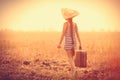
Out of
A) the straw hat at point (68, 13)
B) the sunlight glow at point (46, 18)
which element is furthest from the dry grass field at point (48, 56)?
the straw hat at point (68, 13)

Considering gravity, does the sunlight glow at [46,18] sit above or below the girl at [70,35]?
above

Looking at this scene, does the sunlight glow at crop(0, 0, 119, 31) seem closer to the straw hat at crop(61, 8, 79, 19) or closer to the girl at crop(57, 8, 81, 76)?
the straw hat at crop(61, 8, 79, 19)

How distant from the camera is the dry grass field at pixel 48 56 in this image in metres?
7.18

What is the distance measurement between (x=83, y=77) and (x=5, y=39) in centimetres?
154

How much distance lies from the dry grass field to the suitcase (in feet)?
0.41

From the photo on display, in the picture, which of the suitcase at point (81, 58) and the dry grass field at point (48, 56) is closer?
the suitcase at point (81, 58)

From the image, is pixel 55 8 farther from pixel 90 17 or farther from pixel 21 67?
pixel 21 67

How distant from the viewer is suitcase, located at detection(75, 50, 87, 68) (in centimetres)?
700

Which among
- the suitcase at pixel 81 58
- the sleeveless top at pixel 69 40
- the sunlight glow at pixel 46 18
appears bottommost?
the suitcase at pixel 81 58

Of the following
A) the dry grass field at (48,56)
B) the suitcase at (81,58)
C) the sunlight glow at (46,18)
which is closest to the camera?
the suitcase at (81,58)

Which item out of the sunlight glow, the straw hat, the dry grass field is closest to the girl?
the straw hat

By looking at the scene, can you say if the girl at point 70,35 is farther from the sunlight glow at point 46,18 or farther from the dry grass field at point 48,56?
the sunlight glow at point 46,18

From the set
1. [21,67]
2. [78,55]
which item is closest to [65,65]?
[78,55]

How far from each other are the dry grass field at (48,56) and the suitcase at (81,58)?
4.9 inches
